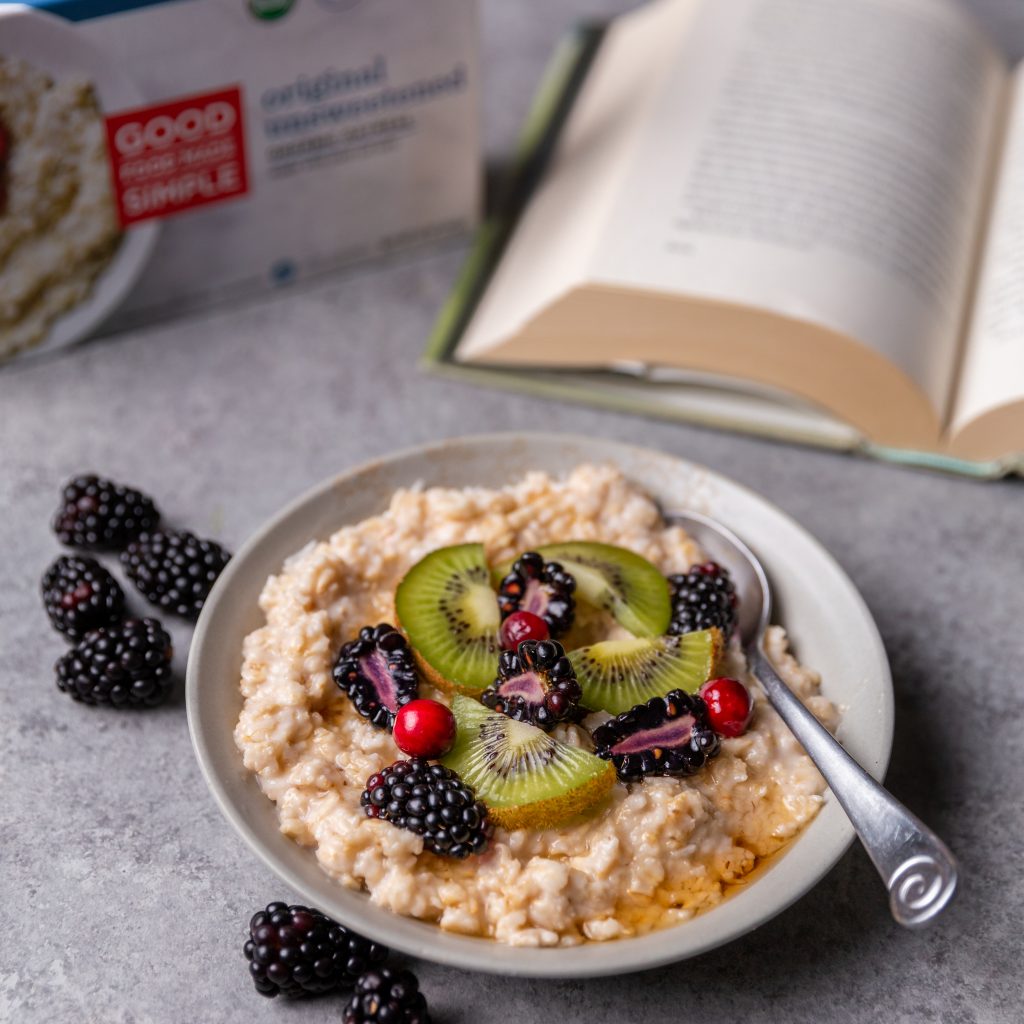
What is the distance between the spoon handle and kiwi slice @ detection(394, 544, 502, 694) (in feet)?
1.45

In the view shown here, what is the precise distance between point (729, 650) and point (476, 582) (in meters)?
0.38

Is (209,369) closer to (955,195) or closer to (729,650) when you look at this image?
(729,650)

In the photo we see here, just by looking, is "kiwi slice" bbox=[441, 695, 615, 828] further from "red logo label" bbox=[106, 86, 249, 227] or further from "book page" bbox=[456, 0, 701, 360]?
"red logo label" bbox=[106, 86, 249, 227]

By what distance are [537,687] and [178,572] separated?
0.71 m

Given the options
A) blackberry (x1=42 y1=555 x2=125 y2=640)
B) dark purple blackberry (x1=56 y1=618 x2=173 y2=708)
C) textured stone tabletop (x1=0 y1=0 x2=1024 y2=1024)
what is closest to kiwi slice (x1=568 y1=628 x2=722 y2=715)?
textured stone tabletop (x1=0 y1=0 x2=1024 y2=1024)

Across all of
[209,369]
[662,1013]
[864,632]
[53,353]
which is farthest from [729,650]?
[53,353]

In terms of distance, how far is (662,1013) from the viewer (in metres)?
1.61

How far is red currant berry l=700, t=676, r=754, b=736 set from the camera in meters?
1.67

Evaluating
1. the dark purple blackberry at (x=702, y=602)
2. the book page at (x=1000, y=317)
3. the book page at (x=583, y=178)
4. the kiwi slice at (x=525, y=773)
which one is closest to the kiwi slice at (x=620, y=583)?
the dark purple blackberry at (x=702, y=602)

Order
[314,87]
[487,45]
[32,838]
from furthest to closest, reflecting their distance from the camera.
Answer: [487,45] → [314,87] → [32,838]

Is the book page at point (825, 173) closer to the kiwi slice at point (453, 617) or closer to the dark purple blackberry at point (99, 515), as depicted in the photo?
the kiwi slice at point (453, 617)

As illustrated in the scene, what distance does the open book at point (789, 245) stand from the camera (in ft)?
7.67

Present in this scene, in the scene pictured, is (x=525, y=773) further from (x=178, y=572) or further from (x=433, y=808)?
(x=178, y=572)

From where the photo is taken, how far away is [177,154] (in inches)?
95.8
